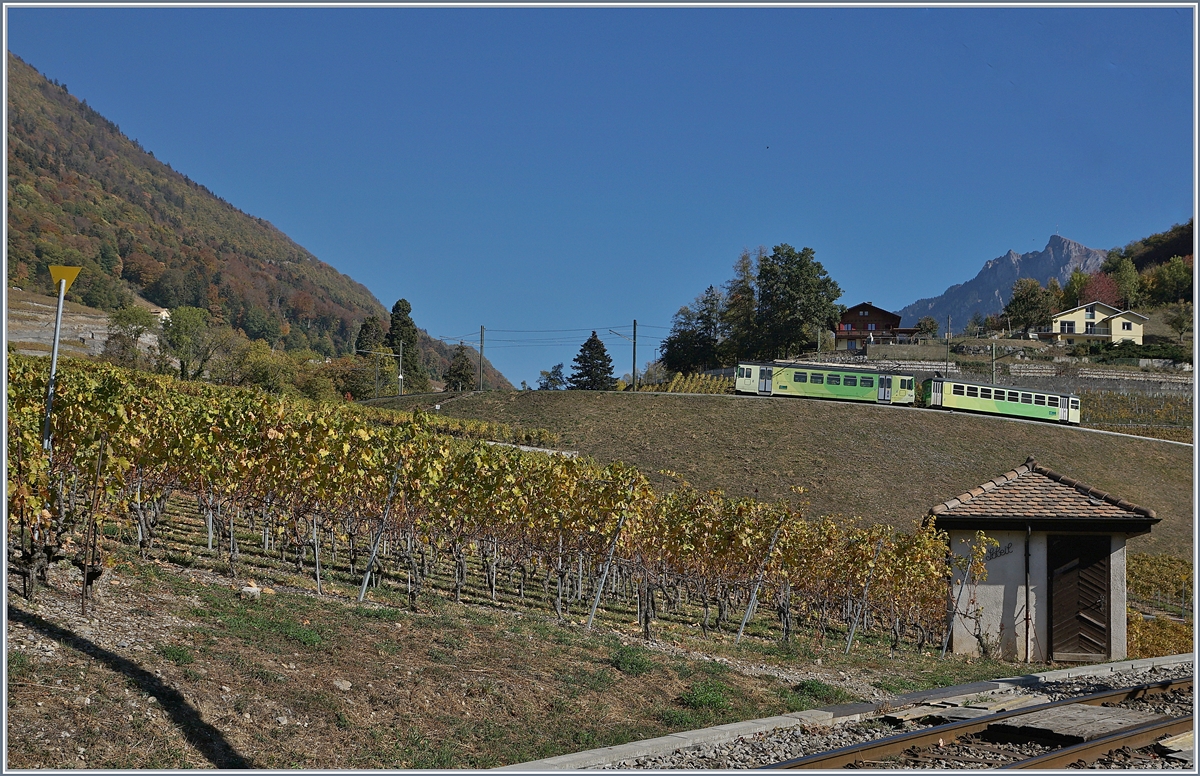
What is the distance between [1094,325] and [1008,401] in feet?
175

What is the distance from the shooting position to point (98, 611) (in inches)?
316

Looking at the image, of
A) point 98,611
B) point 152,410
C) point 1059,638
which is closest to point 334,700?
point 98,611

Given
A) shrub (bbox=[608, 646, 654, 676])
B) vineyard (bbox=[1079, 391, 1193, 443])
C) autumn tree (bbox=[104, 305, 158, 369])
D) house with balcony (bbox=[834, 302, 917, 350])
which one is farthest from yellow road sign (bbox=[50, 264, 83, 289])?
house with balcony (bbox=[834, 302, 917, 350])

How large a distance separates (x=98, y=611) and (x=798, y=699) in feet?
22.0

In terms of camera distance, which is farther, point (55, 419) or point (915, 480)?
point (915, 480)

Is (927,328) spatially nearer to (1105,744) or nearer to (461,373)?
(461,373)

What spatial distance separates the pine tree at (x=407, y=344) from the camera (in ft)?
274

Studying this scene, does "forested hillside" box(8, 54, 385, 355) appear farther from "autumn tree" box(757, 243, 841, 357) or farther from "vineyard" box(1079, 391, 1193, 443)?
"vineyard" box(1079, 391, 1193, 443)

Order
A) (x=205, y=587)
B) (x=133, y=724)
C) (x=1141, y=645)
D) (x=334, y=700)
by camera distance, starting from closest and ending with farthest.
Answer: (x=133, y=724) < (x=334, y=700) < (x=205, y=587) < (x=1141, y=645)

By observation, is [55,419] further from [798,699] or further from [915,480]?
[915,480]

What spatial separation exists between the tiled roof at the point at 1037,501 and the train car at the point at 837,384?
3768 cm

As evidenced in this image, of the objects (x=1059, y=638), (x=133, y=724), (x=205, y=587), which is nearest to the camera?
(x=133, y=724)

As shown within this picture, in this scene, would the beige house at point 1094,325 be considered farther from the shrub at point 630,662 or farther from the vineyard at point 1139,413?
the shrub at point 630,662

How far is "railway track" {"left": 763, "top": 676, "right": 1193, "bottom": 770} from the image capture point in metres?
6.96
